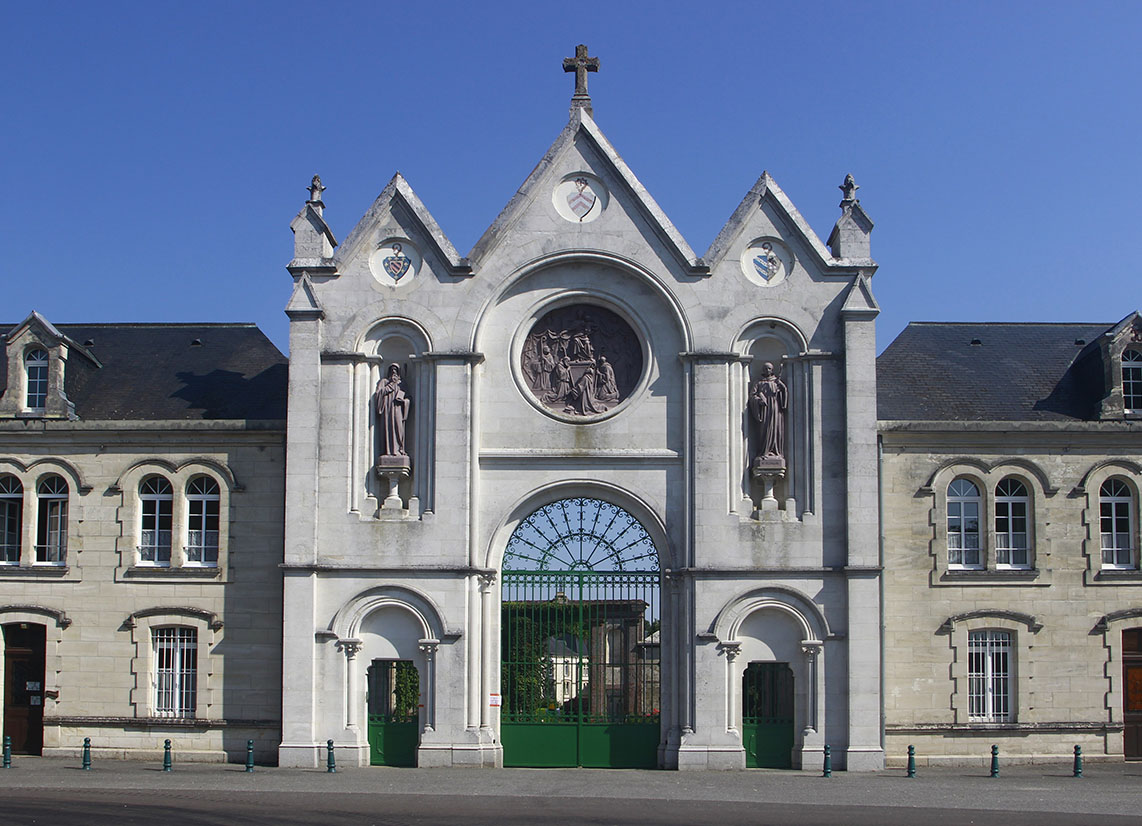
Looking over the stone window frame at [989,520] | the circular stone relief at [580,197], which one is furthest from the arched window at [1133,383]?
the circular stone relief at [580,197]

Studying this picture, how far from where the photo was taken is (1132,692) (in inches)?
1093

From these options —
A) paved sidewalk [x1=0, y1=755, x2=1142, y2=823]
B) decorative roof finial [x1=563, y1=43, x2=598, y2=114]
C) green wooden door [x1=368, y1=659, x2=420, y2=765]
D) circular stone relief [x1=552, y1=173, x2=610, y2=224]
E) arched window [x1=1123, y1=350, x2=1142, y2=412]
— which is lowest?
paved sidewalk [x1=0, y1=755, x2=1142, y2=823]

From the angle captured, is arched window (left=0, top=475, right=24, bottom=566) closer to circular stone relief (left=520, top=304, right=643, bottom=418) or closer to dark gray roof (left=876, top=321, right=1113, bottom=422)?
circular stone relief (left=520, top=304, right=643, bottom=418)

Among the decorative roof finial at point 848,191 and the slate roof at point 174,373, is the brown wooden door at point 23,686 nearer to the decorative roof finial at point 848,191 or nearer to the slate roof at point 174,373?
the slate roof at point 174,373

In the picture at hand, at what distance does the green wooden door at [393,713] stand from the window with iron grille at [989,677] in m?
11.6

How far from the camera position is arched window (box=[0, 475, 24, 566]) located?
28.4 metres

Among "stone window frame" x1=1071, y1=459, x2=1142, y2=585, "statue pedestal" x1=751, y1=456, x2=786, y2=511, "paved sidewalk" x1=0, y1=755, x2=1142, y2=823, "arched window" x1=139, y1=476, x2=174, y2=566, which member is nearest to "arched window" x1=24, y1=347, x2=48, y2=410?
"arched window" x1=139, y1=476, x2=174, y2=566

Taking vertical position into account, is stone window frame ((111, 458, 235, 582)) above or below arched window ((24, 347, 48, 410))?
below

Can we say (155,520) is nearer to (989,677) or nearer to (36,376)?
(36,376)

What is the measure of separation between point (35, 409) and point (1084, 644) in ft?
77.2

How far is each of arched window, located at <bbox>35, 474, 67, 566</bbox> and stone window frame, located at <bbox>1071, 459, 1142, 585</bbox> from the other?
2191 centimetres

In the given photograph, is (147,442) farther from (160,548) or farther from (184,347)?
(184,347)

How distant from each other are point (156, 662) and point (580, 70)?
51.6ft

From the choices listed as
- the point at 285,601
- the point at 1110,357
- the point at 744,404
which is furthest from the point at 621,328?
the point at 1110,357
